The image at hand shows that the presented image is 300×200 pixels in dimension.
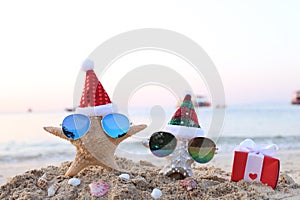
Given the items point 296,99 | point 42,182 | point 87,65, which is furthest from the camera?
point 296,99

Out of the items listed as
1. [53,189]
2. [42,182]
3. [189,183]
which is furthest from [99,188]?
[189,183]

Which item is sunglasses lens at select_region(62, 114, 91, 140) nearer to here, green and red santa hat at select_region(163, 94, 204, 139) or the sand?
the sand

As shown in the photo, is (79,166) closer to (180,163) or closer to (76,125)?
(76,125)

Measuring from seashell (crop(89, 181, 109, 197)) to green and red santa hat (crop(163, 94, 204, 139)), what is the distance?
896 mm

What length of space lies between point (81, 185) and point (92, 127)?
0.57 m

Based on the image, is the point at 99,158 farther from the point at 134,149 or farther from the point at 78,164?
the point at 134,149

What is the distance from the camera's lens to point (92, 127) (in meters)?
3.51

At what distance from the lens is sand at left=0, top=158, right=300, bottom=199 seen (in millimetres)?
3088

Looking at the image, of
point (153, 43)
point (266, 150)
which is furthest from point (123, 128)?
point (266, 150)

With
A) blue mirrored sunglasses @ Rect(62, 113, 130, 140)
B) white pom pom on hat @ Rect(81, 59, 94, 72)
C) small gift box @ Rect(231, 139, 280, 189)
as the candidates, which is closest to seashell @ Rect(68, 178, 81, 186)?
blue mirrored sunglasses @ Rect(62, 113, 130, 140)

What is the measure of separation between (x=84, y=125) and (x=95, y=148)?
0.25 meters

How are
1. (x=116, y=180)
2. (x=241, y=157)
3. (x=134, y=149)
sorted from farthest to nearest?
(x=134, y=149) < (x=241, y=157) < (x=116, y=180)

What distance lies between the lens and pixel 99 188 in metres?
3.10

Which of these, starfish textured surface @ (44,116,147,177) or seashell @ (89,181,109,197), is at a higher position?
starfish textured surface @ (44,116,147,177)
